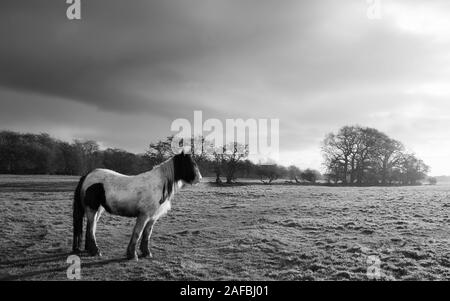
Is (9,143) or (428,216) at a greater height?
(9,143)

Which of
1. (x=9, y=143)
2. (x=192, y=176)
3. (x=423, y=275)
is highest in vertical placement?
(x=9, y=143)

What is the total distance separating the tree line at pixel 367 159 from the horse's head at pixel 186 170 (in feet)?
224

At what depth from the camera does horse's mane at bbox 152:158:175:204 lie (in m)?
10.3

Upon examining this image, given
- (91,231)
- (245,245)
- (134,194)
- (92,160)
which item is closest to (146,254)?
(91,231)

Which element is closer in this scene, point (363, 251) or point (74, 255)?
point (74, 255)

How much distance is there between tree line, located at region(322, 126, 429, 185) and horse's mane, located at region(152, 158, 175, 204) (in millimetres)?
68406

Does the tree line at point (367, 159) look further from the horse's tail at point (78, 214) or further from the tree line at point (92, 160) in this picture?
the horse's tail at point (78, 214)

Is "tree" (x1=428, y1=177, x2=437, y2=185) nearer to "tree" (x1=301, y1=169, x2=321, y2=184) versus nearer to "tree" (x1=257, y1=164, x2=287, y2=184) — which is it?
"tree" (x1=301, y1=169, x2=321, y2=184)

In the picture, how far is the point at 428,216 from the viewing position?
21.0m

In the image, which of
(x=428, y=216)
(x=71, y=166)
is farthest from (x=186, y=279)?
(x=71, y=166)

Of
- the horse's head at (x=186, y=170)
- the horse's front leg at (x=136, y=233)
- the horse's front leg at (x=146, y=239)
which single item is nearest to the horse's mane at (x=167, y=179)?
the horse's head at (x=186, y=170)

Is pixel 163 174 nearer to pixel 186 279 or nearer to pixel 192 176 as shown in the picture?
pixel 192 176

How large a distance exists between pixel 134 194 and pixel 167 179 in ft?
3.43
